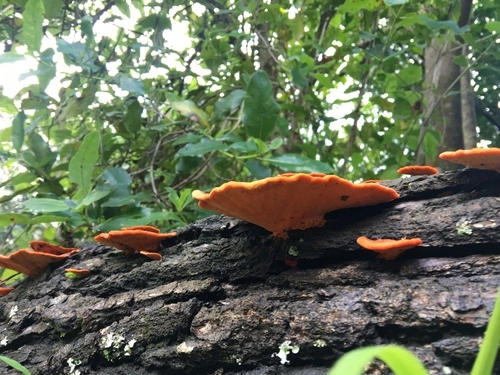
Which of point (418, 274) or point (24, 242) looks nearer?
point (418, 274)

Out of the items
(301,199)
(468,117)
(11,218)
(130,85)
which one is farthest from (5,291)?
(468,117)

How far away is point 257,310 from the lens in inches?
50.9

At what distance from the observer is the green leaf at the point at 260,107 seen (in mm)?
2051

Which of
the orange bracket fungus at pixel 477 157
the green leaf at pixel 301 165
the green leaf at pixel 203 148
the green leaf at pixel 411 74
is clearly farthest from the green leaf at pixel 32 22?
the green leaf at pixel 411 74

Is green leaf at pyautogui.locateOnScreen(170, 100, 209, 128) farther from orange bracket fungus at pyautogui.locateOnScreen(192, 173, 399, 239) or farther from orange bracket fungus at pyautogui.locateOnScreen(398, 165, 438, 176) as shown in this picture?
orange bracket fungus at pyautogui.locateOnScreen(398, 165, 438, 176)

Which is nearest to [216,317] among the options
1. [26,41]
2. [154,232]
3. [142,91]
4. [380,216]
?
[154,232]

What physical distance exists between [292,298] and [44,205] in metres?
1.09

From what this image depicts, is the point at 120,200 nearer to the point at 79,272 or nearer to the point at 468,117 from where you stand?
the point at 79,272

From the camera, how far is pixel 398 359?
0.51 m

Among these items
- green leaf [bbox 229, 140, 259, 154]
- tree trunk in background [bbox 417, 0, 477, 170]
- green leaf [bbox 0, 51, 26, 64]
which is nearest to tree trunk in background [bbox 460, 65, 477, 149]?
tree trunk in background [bbox 417, 0, 477, 170]

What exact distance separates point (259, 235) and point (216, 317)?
0.30 meters

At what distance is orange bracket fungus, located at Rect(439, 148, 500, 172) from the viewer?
108 cm

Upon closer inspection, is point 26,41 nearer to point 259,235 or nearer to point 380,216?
point 259,235

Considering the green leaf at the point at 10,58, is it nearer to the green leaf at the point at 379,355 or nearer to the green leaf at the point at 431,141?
the green leaf at the point at 379,355
